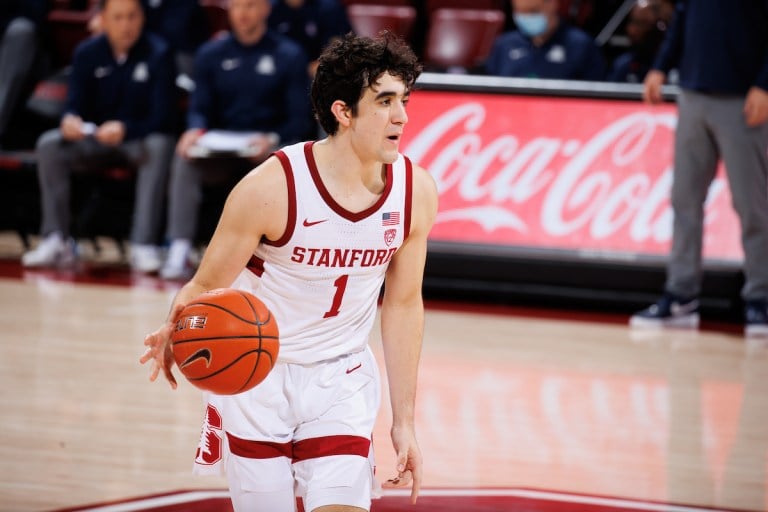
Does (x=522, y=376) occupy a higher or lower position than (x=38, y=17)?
lower

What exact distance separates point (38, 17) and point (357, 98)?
8.11m

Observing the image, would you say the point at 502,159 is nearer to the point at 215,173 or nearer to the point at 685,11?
the point at 685,11

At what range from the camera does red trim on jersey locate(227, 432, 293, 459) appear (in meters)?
3.10

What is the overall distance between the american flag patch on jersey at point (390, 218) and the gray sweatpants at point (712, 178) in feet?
14.4

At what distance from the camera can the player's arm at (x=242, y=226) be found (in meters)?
3.06

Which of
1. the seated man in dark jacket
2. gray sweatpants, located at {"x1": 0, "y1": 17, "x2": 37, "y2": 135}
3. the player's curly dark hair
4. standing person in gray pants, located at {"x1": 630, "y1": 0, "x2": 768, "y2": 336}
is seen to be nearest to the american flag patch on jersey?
the player's curly dark hair

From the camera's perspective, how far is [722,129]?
23.3ft

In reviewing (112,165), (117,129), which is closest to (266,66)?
(117,129)

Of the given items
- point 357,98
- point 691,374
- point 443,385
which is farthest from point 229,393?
point 691,374

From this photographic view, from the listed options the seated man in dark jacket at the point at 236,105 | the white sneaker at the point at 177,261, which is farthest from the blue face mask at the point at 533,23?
the white sneaker at the point at 177,261

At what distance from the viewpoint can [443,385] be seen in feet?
19.8

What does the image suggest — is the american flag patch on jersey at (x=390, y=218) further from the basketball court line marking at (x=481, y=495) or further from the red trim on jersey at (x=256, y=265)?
the basketball court line marking at (x=481, y=495)

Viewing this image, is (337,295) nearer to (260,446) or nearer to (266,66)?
(260,446)

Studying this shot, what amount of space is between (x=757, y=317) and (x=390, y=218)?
15.8 ft
